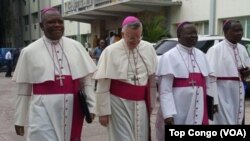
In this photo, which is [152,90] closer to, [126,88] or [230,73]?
[126,88]

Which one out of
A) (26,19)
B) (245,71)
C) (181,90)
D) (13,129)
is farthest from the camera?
(26,19)

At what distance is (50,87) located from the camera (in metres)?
4.44

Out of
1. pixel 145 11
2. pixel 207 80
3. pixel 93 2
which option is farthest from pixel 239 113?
pixel 93 2

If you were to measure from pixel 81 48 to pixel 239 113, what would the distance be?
7.30 feet

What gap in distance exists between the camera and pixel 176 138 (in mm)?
4152

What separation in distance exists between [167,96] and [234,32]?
4.47 ft

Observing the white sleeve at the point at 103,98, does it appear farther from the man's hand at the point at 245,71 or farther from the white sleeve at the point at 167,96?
the man's hand at the point at 245,71

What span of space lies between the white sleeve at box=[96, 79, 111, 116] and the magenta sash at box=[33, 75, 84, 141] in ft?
0.81

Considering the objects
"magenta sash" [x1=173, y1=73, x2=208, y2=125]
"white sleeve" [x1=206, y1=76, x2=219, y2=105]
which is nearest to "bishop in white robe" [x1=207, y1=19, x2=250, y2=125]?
"white sleeve" [x1=206, y1=76, x2=219, y2=105]

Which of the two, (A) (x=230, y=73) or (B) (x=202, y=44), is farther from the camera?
(B) (x=202, y=44)

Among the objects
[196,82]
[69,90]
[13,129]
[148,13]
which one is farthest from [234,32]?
[148,13]

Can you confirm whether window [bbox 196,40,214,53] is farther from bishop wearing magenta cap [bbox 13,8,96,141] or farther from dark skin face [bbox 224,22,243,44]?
bishop wearing magenta cap [bbox 13,8,96,141]

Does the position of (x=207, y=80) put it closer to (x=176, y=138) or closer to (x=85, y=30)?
(x=176, y=138)

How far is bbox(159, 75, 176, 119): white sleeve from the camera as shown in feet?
15.5
